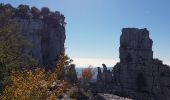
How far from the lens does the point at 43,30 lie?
330 feet

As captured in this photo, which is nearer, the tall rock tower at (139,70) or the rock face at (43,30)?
the rock face at (43,30)

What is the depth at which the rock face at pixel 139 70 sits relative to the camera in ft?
329

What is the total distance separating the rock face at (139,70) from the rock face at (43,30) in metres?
16.7

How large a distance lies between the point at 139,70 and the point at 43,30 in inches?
1059

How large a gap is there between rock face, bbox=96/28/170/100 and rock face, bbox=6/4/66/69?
16695mm

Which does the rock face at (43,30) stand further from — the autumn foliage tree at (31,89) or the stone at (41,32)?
the autumn foliage tree at (31,89)

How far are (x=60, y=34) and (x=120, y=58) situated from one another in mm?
17731

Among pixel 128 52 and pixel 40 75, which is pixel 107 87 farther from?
pixel 40 75

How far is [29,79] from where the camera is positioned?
18484 mm

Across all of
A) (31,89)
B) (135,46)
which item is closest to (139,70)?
(135,46)

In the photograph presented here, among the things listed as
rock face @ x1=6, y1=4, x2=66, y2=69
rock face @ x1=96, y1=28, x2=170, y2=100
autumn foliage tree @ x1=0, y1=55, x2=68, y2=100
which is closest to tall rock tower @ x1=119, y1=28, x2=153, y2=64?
rock face @ x1=96, y1=28, x2=170, y2=100

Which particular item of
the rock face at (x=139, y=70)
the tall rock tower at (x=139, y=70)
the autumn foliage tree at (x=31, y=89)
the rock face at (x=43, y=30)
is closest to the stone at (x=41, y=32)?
the rock face at (x=43, y=30)

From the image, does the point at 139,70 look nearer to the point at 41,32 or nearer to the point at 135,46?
the point at 135,46

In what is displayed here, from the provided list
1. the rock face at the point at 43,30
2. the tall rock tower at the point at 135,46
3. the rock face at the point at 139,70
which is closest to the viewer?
the rock face at the point at 43,30
